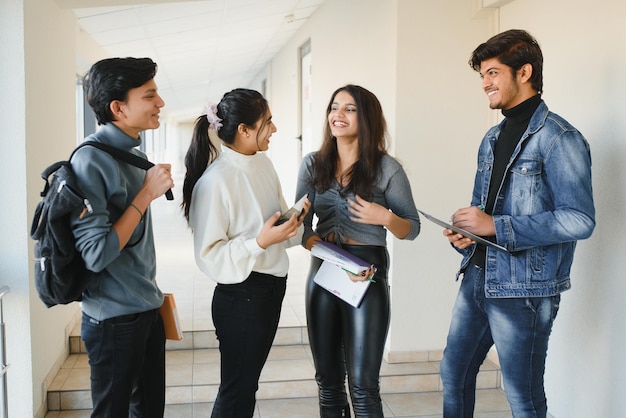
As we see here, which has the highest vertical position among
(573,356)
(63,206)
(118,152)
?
(118,152)

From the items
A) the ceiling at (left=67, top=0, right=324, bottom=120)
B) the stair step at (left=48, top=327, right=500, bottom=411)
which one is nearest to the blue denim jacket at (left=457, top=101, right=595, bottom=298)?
the stair step at (left=48, top=327, right=500, bottom=411)

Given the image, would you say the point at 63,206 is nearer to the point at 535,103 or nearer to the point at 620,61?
the point at 535,103

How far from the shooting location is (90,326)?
177cm

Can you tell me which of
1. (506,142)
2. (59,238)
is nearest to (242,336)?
(59,238)

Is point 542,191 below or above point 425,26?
below

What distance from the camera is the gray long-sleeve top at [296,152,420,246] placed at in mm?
2260

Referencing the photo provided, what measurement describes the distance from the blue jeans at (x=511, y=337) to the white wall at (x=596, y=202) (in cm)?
78

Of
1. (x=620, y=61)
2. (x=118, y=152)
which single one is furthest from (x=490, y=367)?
(x=118, y=152)

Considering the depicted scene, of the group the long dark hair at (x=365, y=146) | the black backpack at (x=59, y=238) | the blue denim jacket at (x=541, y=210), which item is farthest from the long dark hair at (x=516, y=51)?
the black backpack at (x=59, y=238)

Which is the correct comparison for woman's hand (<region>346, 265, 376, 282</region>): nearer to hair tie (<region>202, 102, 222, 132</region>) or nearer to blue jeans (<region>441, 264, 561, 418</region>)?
blue jeans (<region>441, 264, 561, 418</region>)

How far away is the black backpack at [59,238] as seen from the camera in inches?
62.4

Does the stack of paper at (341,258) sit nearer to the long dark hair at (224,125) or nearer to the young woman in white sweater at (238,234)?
the young woman in white sweater at (238,234)

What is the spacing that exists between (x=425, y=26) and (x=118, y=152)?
93.9 inches

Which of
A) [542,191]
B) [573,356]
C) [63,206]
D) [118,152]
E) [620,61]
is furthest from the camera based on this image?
[573,356]
